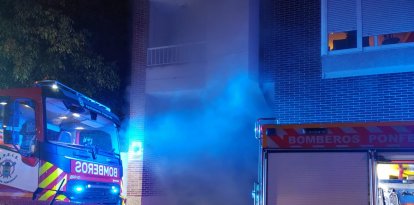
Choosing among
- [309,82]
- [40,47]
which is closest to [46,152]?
[309,82]

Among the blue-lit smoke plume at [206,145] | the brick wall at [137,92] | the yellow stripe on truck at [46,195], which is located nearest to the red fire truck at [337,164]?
the yellow stripe on truck at [46,195]

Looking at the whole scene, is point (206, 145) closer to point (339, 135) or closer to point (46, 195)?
point (339, 135)

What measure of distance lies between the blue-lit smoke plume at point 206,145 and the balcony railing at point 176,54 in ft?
3.17

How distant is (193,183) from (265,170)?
21.6ft

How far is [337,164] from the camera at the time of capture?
6055mm

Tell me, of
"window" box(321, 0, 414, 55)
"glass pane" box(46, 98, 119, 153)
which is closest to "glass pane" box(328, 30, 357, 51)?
"window" box(321, 0, 414, 55)

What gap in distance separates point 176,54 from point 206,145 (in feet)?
8.78

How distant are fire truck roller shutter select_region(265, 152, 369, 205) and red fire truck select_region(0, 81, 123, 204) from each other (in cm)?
247

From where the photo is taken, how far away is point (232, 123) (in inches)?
482

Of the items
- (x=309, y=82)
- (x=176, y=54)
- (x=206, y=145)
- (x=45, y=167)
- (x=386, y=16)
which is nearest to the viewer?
(x=45, y=167)

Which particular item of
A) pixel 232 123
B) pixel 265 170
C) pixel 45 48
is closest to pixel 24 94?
pixel 265 170

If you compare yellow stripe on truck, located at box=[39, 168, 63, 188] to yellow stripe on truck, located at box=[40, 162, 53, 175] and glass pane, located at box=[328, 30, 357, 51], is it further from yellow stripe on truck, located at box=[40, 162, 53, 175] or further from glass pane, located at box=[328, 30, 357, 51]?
glass pane, located at box=[328, 30, 357, 51]

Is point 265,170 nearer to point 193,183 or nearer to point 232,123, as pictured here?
point 232,123

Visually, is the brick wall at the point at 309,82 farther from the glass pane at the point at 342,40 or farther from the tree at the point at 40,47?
the tree at the point at 40,47
